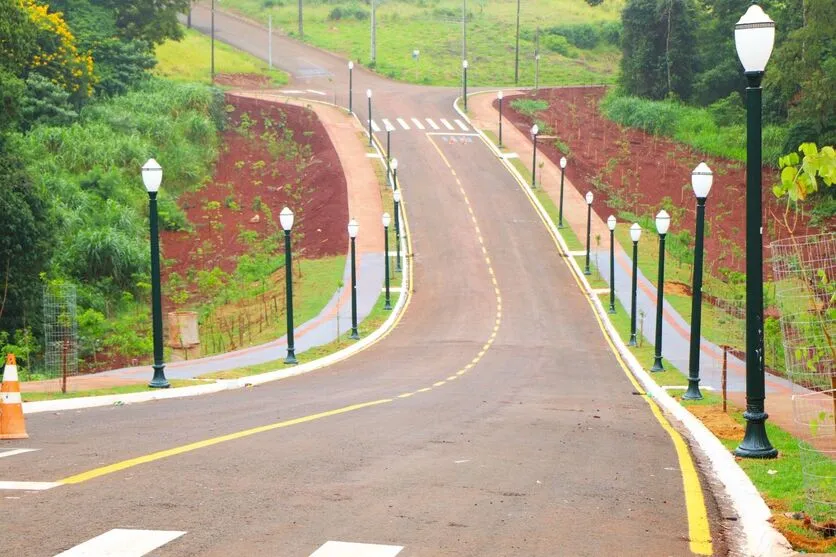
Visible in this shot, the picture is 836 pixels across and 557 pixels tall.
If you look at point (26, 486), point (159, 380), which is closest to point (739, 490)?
point (26, 486)

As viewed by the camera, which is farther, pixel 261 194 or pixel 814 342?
pixel 261 194

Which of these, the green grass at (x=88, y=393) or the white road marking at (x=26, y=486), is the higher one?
the white road marking at (x=26, y=486)

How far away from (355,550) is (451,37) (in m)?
104

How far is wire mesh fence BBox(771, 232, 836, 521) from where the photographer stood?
329 inches

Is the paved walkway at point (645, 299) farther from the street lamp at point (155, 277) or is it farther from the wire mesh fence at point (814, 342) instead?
the street lamp at point (155, 277)

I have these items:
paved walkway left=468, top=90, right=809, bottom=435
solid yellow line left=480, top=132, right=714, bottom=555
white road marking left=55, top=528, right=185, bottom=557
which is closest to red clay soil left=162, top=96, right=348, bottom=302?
paved walkway left=468, top=90, right=809, bottom=435

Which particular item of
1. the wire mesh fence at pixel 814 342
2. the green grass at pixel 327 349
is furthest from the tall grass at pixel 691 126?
the wire mesh fence at pixel 814 342

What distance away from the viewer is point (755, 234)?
11266 millimetres

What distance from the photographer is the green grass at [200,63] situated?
8300 cm

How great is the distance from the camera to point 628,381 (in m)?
25.4

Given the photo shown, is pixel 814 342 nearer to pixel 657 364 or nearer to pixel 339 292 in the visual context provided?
pixel 657 364

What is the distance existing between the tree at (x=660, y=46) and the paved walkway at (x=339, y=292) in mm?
20567

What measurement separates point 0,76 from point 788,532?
36425 millimetres

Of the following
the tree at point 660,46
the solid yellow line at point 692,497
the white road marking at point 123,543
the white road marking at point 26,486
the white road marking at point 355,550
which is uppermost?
the tree at point 660,46
